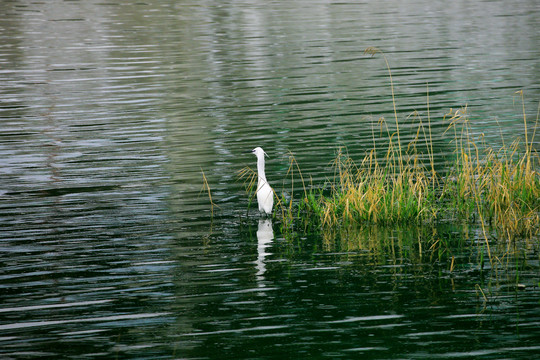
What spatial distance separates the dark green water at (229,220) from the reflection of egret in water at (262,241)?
5 centimetres

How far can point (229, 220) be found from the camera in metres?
13.1

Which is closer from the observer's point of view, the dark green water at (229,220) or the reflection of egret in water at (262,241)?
the dark green water at (229,220)

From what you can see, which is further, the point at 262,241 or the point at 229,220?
the point at 229,220

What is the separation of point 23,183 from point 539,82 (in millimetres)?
16393

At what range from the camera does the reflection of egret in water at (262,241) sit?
415 inches

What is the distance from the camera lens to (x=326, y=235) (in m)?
12.0

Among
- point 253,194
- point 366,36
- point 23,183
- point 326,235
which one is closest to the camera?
point 326,235

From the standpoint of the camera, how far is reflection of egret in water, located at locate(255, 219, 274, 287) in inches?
415

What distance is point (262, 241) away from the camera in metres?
11.9

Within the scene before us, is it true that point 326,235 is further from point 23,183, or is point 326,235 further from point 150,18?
point 150,18

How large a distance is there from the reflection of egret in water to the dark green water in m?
0.05

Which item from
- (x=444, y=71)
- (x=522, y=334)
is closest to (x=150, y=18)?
(x=444, y=71)

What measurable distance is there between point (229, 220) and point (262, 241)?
134 cm

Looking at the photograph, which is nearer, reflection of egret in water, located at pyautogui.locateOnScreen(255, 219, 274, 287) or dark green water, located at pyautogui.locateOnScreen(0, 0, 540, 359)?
dark green water, located at pyautogui.locateOnScreen(0, 0, 540, 359)
